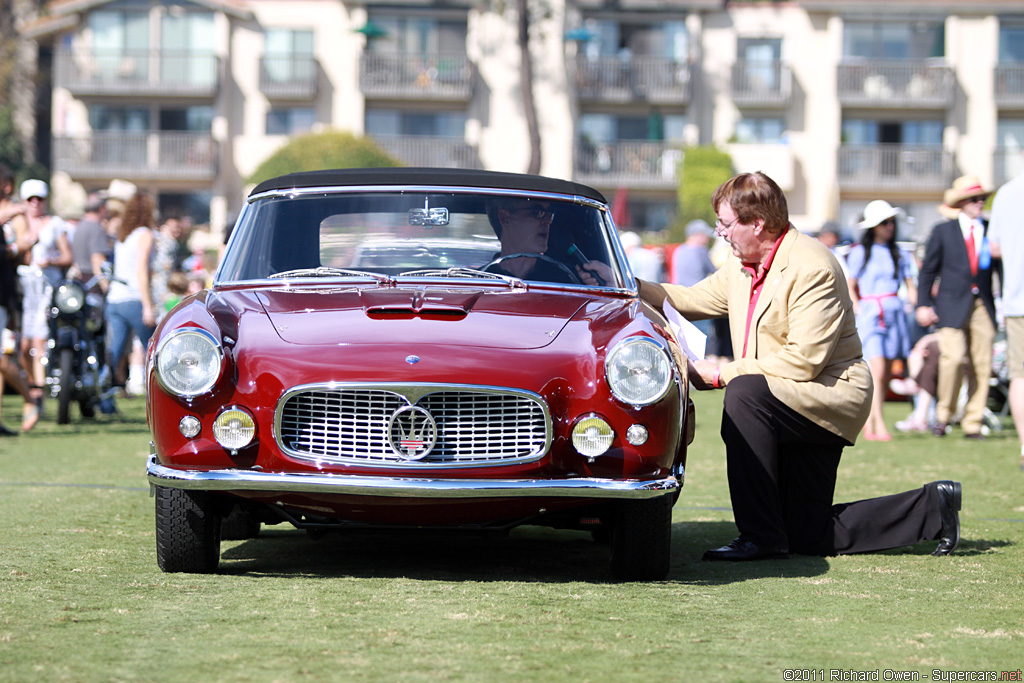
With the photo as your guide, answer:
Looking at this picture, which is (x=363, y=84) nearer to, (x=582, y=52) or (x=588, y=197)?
(x=582, y=52)

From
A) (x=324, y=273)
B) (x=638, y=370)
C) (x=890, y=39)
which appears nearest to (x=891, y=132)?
(x=890, y=39)

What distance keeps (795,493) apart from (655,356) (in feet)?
4.55

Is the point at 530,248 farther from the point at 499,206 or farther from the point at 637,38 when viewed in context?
the point at 637,38

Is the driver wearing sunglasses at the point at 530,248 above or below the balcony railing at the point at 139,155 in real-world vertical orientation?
below

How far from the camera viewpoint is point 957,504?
242 inches

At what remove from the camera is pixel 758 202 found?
5930 mm

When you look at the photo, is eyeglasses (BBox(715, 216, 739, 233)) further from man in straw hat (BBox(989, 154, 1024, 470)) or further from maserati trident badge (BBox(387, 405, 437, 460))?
man in straw hat (BBox(989, 154, 1024, 470))

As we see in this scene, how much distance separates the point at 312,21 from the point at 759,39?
50.1ft

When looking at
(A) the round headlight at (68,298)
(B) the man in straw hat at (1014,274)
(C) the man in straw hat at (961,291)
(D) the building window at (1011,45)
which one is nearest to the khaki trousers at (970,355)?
(C) the man in straw hat at (961,291)

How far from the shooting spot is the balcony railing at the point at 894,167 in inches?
1913

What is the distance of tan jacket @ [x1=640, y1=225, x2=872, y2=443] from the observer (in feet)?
19.0

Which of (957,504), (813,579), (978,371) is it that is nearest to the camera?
(813,579)

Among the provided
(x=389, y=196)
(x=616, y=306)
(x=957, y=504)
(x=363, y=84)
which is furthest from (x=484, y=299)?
(x=363, y=84)

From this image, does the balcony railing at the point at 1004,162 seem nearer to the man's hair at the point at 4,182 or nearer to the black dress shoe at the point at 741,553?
the man's hair at the point at 4,182
